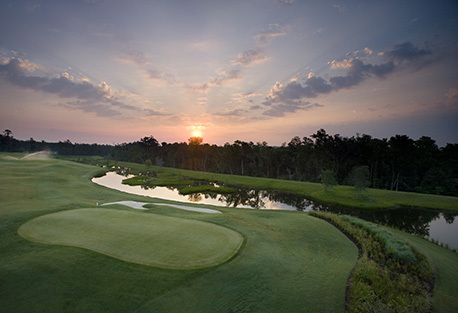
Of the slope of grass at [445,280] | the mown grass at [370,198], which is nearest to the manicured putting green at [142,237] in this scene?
the slope of grass at [445,280]

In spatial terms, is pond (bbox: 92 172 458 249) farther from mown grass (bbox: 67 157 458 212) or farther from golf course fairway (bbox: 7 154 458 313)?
golf course fairway (bbox: 7 154 458 313)

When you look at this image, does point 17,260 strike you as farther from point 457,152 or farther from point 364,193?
point 457,152

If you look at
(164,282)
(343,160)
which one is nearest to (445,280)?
(164,282)

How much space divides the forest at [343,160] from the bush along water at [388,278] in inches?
1123

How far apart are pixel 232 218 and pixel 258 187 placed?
35971 millimetres

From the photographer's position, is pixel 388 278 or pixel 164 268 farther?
pixel 388 278

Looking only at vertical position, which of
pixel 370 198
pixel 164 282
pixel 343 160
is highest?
pixel 343 160

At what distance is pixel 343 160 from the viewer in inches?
2569

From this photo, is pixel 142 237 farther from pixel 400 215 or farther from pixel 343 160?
pixel 343 160

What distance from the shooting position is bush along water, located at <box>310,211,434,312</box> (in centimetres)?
855

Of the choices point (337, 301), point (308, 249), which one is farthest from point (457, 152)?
point (337, 301)

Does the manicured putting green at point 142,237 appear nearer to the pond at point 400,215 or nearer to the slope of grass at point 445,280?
the slope of grass at point 445,280

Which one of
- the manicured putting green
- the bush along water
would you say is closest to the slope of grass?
the bush along water

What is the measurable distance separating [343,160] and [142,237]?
2621 inches
